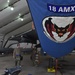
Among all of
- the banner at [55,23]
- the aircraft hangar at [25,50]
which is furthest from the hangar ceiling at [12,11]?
the banner at [55,23]

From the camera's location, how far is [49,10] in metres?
5.55

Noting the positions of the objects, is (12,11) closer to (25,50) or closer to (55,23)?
(25,50)

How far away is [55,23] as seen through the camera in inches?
226

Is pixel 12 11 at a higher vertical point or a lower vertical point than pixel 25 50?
higher

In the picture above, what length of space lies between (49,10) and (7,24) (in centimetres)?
1520

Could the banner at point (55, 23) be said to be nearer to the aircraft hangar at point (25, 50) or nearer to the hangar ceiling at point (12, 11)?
the aircraft hangar at point (25, 50)

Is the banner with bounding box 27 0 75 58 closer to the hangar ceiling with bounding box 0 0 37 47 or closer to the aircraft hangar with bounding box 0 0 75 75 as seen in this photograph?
the aircraft hangar with bounding box 0 0 75 75

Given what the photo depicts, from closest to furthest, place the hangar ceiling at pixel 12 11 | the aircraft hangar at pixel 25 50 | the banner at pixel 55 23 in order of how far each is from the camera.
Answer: the banner at pixel 55 23, the aircraft hangar at pixel 25 50, the hangar ceiling at pixel 12 11

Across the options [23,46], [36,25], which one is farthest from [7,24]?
[36,25]

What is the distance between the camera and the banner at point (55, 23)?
215 inches

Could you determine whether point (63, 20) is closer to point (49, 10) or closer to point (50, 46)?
point (49, 10)

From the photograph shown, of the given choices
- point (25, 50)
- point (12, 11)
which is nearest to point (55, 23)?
point (12, 11)

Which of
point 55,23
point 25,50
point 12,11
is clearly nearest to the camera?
point 55,23

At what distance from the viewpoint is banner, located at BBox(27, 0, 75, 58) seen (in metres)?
5.45
